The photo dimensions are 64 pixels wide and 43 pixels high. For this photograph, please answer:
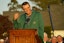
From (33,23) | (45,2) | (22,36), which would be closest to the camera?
(22,36)

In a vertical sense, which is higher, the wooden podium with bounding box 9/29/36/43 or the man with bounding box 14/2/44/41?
the man with bounding box 14/2/44/41

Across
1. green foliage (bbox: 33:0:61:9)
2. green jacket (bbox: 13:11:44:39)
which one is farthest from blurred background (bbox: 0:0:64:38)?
green jacket (bbox: 13:11:44:39)

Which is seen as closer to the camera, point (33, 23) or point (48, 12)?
point (33, 23)

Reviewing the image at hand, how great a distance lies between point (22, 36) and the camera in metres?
3.57

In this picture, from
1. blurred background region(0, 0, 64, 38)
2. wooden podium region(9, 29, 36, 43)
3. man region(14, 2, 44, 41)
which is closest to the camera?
wooden podium region(9, 29, 36, 43)

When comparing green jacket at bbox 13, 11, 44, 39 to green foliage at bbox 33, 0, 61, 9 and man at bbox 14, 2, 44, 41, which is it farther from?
green foliage at bbox 33, 0, 61, 9

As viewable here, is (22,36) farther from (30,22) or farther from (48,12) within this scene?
(48,12)

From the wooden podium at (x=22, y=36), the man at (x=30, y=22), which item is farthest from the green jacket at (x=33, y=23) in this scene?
the wooden podium at (x=22, y=36)

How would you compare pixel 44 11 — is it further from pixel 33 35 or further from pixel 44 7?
pixel 33 35

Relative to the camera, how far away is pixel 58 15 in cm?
2397

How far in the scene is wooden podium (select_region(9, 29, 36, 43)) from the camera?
3.55 m

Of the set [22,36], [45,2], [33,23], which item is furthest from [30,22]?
[45,2]

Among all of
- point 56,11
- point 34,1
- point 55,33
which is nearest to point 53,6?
point 56,11

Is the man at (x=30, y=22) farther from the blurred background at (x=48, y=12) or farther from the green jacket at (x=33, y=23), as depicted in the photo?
the blurred background at (x=48, y=12)
